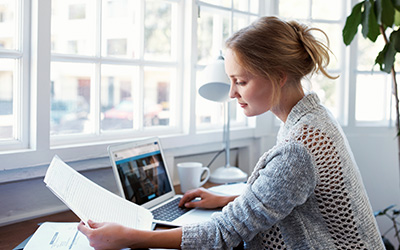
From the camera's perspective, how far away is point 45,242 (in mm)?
1206

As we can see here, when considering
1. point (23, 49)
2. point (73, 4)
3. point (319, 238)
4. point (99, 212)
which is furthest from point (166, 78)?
point (319, 238)

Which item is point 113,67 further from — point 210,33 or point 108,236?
point 108,236

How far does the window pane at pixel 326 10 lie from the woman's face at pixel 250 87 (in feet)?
5.83

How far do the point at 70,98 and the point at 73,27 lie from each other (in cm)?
30

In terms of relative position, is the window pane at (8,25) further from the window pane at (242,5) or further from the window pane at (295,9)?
the window pane at (295,9)

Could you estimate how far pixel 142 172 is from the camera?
1.70m

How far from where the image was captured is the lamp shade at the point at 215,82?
1.79 meters

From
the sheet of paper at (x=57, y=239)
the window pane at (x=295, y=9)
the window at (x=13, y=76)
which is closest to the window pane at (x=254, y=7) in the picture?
the window pane at (x=295, y=9)

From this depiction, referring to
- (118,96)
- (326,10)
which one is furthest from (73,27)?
(326,10)

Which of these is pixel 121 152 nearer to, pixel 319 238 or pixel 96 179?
pixel 96 179

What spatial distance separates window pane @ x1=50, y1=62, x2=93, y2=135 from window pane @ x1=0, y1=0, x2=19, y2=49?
0.71 feet

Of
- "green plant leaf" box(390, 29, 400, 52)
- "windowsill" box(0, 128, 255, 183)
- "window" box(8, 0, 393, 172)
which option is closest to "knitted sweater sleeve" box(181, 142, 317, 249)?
"window" box(8, 0, 393, 172)

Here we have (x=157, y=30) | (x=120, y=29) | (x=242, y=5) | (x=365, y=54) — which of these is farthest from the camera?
(x=365, y=54)

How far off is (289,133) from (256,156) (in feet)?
4.82
